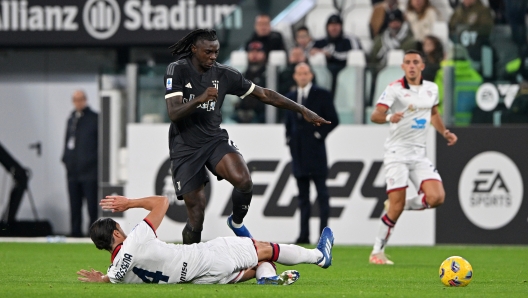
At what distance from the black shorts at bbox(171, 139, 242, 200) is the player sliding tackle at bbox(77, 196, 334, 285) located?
1.37 m

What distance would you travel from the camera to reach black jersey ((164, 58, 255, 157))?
8867 mm

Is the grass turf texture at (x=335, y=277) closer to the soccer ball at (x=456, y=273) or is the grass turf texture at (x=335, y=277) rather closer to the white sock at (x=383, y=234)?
the soccer ball at (x=456, y=273)

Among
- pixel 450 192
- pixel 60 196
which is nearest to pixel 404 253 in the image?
pixel 450 192

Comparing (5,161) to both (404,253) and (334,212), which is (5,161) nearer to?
(334,212)

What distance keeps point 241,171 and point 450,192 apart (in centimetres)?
616

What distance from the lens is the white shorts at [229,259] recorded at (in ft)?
24.7

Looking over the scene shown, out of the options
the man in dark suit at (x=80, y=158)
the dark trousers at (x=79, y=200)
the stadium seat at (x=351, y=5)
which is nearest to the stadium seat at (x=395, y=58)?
the stadium seat at (x=351, y=5)

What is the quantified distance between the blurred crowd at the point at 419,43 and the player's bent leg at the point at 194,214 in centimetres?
581

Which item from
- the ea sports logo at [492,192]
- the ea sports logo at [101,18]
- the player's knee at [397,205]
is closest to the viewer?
the player's knee at [397,205]

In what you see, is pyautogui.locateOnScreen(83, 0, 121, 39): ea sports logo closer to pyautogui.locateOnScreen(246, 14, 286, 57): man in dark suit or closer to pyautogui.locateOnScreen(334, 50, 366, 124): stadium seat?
pyautogui.locateOnScreen(246, 14, 286, 57): man in dark suit

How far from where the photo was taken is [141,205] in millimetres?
7605

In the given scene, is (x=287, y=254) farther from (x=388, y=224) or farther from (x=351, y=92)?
(x=351, y=92)

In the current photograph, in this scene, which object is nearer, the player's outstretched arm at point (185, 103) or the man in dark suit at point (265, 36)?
the player's outstretched arm at point (185, 103)

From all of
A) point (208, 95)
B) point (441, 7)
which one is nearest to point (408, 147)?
point (208, 95)
